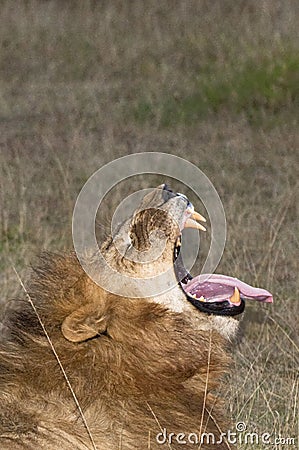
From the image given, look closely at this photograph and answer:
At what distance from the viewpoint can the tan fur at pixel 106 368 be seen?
3.23m

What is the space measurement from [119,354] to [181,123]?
8046 millimetres

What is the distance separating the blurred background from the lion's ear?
0.70 m

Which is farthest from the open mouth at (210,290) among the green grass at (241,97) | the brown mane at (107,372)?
the green grass at (241,97)

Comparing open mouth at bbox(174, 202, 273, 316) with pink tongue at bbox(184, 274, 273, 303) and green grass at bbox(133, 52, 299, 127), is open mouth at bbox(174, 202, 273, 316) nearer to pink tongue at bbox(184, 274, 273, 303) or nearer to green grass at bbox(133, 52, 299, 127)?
pink tongue at bbox(184, 274, 273, 303)

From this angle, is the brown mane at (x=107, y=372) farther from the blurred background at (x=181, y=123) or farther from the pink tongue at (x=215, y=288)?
the blurred background at (x=181, y=123)

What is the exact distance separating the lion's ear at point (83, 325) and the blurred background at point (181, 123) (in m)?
0.70

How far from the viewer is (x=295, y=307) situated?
5.99 metres

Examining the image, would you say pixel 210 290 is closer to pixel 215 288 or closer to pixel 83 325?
pixel 215 288

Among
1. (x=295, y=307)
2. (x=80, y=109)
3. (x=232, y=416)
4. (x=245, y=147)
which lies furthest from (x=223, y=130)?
(x=232, y=416)

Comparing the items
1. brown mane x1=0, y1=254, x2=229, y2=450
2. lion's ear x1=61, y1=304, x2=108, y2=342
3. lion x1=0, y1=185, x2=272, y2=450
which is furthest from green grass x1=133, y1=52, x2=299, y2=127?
lion's ear x1=61, y1=304, x2=108, y2=342

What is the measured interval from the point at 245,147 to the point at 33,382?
7038mm

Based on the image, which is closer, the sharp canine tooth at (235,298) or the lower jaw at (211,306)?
the lower jaw at (211,306)

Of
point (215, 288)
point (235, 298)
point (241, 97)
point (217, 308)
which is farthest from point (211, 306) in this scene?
point (241, 97)

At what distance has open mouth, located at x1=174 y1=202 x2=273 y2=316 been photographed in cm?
352
